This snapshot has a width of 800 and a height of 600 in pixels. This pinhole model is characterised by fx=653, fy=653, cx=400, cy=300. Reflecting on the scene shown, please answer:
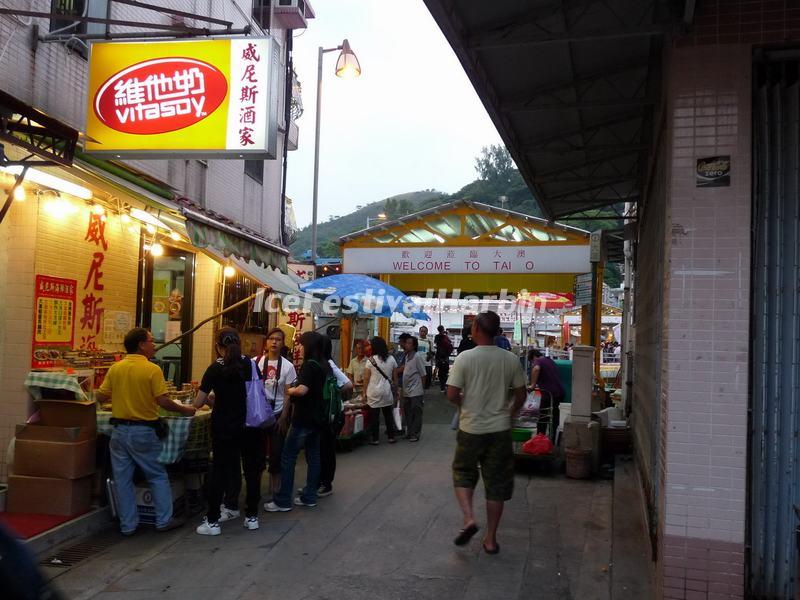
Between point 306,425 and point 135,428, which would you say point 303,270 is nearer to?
point 306,425

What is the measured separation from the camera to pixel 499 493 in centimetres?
534

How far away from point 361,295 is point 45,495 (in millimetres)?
6699

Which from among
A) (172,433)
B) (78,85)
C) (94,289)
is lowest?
(172,433)

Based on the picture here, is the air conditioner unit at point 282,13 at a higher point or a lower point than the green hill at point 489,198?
lower

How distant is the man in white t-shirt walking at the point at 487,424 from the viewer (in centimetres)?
537

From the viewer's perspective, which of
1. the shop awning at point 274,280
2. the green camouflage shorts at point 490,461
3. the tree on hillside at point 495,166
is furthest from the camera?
the tree on hillside at point 495,166

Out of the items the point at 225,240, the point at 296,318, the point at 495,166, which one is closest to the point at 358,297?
the point at 296,318

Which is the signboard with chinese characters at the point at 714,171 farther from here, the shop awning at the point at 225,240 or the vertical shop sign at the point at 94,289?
the vertical shop sign at the point at 94,289

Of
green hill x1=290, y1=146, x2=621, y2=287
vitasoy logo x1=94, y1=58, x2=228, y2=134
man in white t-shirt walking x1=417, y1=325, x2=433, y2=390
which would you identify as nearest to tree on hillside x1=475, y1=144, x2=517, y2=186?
green hill x1=290, y1=146, x2=621, y2=287

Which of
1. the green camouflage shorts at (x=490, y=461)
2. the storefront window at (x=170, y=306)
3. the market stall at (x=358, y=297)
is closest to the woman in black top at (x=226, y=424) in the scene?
the green camouflage shorts at (x=490, y=461)

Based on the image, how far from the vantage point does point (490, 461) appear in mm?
5379

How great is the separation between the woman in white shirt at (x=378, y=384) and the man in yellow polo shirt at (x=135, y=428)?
478 centimetres

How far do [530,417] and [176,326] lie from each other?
5.83 metres

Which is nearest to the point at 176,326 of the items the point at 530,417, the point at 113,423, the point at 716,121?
the point at 113,423
